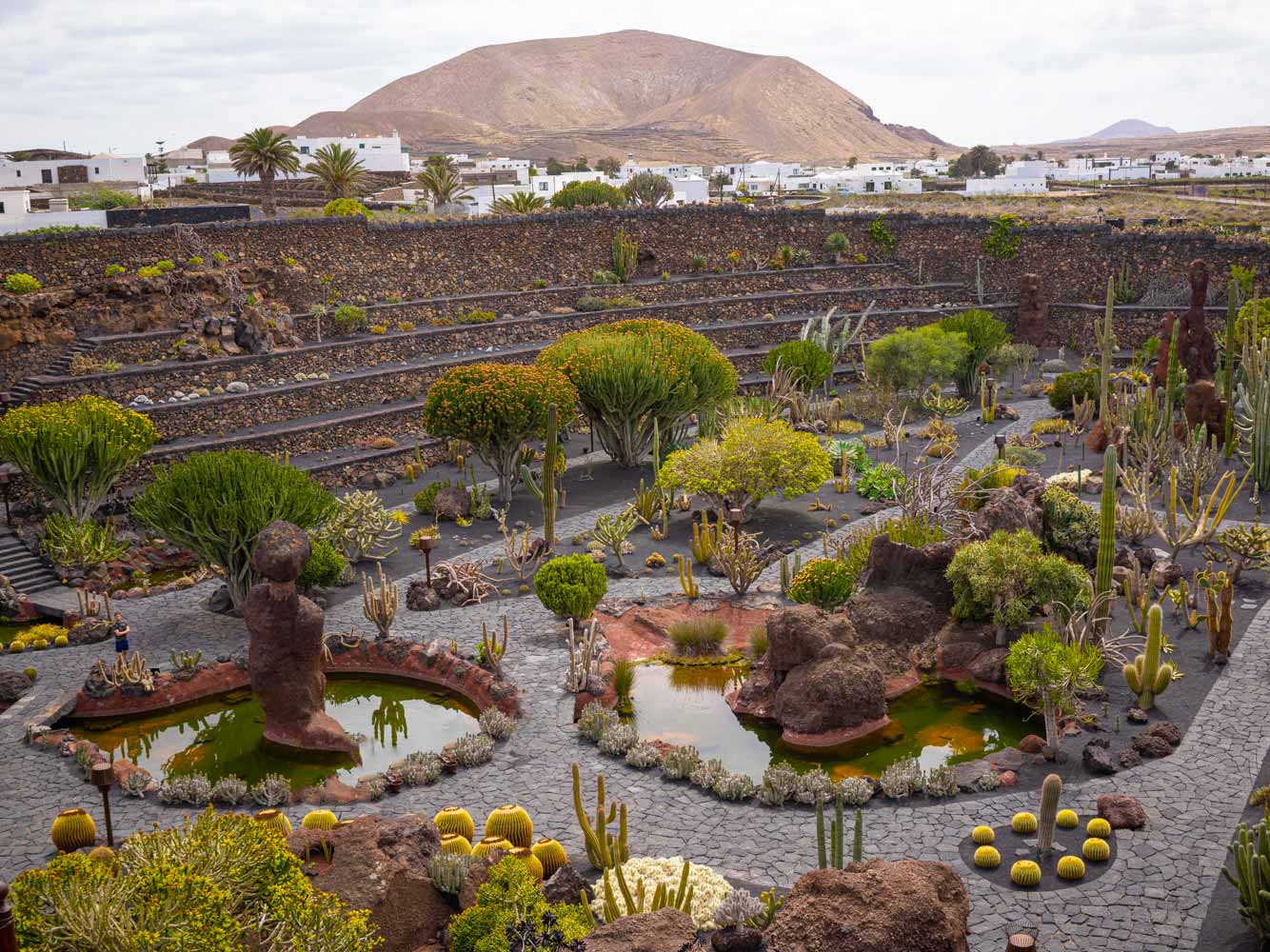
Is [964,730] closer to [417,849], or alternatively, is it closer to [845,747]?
[845,747]

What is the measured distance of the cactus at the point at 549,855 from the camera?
11.9 meters

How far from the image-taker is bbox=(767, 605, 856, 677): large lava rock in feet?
52.3

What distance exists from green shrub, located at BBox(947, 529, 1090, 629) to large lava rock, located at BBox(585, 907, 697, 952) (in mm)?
8276

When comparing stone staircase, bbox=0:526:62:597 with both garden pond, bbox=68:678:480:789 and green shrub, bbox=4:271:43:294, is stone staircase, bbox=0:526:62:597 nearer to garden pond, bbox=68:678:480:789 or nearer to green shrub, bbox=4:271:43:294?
garden pond, bbox=68:678:480:789

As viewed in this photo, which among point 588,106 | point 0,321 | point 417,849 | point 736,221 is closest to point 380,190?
point 736,221

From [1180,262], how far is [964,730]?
94.9 feet

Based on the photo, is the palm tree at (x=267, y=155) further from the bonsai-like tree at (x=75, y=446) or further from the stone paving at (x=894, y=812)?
the stone paving at (x=894, y=812)

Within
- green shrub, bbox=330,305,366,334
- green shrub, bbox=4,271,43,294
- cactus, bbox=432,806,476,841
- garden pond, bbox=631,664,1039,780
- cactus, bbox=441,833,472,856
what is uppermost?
green shrub, bbox=4,271,43,294

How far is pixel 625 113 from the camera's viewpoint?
188 meters

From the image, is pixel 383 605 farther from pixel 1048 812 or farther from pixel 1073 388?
pixel 1073 388

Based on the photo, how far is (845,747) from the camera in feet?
50.2

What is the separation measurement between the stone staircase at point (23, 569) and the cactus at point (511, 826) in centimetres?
1294

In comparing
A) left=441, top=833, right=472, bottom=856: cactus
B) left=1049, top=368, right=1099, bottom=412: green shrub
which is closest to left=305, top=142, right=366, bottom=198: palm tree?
left=1049, top=368, right=1099, bottom=412: green shrub

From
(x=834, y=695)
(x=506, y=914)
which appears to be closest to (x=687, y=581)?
(x=834, y=695)
